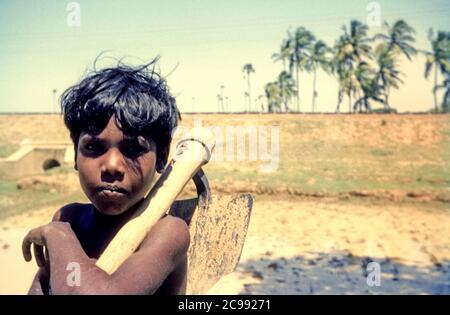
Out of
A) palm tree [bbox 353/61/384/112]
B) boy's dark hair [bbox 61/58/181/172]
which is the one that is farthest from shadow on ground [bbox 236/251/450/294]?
palm tree [bbox 353/61/384/112]

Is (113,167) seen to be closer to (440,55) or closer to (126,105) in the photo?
(126,105)

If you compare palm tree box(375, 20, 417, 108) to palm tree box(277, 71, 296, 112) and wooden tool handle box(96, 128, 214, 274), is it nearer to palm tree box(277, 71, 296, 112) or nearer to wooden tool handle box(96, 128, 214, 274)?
palm tree box(277, 71, 296, 112)

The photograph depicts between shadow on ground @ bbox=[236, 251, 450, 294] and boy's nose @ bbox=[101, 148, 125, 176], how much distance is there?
4652 millimetres

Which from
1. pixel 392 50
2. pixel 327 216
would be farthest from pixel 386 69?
pixel 327 216

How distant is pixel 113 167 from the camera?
1333 millimetres

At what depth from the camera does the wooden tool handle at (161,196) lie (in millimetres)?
1324

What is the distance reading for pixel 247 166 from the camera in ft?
55.4

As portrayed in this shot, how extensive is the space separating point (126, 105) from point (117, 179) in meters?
0.24

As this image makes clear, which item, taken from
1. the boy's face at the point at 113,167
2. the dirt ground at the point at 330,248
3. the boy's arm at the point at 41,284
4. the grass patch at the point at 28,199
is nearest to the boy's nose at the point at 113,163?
the boy's face at the point at 113,167

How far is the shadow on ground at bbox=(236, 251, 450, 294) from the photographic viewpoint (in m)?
5.84

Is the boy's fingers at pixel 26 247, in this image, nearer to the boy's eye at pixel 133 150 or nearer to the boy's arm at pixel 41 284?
the boy's arm at pixel 41 284

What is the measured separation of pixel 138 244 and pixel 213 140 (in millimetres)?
524
